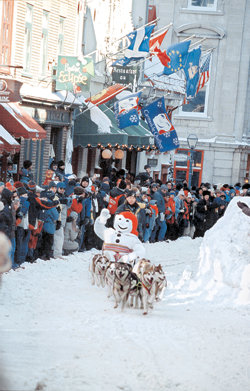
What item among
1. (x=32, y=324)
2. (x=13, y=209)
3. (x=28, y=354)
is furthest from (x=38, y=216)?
(x=28, y=354)

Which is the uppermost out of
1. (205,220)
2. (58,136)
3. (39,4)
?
(39,4)

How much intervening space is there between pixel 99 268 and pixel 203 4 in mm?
40657

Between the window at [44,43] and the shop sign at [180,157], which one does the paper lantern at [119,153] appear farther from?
the shop sign at [180,157]

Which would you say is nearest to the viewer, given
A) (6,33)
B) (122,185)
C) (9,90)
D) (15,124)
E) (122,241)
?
(122,241)

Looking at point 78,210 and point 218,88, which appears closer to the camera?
point 78,210

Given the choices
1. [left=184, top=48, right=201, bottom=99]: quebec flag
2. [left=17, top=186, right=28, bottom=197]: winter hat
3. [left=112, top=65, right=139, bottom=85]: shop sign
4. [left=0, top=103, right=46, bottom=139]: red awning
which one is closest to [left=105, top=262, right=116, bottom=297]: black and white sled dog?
[left=17, top=186, right=28, bottom=197]: winter hat

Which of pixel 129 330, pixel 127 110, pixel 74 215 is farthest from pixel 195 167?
pixel 129 330

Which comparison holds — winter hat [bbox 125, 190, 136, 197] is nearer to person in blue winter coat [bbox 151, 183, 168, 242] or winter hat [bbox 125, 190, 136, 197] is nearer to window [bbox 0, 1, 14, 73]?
person in blue winter coat [bbox 151, 183, 168, 242]

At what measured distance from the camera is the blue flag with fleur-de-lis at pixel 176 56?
30.2 m

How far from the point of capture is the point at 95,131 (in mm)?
30062

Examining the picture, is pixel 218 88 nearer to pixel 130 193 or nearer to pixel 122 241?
pixel 130 193

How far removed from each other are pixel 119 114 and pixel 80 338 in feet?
63.4

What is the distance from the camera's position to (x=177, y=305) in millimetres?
15180

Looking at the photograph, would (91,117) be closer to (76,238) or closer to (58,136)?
(58,136)
